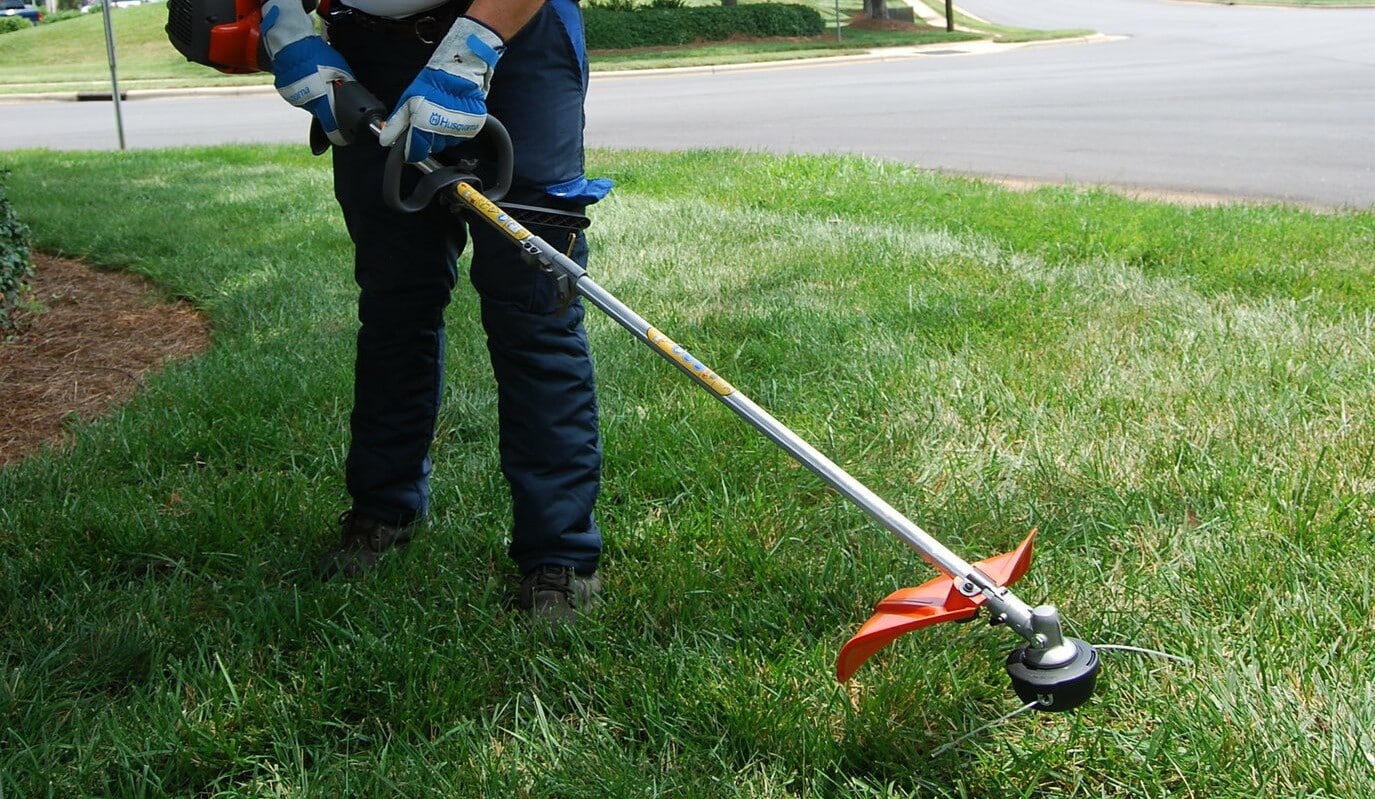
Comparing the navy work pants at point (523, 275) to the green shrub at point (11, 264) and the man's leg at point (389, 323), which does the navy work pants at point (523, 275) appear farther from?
A: the green shrub at point (11, 264)

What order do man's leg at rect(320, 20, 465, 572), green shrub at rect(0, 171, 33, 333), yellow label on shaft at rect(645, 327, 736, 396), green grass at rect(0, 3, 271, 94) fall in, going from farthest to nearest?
green grass at rect(0, 3, 271, 94) < green shrub at rect(0, 171, 33, 333) < man's leg at rect(320, 20, 465, 572) < yellow label on shaft at rect(645, 327, 736, 396)

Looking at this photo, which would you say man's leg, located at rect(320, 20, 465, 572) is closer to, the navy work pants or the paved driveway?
the navy work pants

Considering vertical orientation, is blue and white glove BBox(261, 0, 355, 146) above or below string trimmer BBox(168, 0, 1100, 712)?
above

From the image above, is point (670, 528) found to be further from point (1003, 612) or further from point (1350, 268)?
point (1350, 268)

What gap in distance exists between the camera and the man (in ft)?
7.80

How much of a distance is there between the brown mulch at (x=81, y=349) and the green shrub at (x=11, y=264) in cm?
10

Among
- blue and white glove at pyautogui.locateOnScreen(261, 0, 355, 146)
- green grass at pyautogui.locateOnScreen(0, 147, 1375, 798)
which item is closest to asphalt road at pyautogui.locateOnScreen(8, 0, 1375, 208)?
green grass at pyautogui.locateOnScreen(0, 147, 1375, 798)

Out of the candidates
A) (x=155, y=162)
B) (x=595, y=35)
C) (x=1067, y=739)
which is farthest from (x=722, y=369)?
(x=595, y=35)

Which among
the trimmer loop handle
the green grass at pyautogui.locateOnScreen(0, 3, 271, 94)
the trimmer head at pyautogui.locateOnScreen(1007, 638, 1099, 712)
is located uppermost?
the green grass at pyautogui.locateOnScreen(0, 3, 271, 94)

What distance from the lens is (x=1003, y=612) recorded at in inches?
72.7

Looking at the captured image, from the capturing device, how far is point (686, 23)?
28703mm

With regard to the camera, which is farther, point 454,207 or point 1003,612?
point 454,207

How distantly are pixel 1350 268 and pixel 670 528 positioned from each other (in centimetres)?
328

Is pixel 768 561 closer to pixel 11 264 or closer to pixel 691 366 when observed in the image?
pixel 691 366
